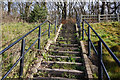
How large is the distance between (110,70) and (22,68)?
2002 millimetres

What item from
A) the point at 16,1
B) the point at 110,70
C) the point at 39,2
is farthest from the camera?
the point at 39,2

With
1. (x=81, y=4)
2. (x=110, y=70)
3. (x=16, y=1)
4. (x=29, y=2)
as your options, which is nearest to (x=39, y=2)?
(x=29, y=2)

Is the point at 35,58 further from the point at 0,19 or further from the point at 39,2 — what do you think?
the point at 39,2

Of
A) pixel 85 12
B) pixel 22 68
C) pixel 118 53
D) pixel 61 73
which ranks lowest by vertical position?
pixel 61 73

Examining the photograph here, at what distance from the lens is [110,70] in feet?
7.43

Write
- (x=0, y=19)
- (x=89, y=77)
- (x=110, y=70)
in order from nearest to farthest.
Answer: (x=89, y=77) → (x=110, y=70) → (x=0, y=19)

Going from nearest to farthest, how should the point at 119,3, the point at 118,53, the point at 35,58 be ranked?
the point at 35,58, the point at 118,53, the point at 119,3

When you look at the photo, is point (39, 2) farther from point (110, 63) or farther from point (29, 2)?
point (110, 63)

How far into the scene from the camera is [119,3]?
58.0 ft

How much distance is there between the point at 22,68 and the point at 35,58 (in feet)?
2.06

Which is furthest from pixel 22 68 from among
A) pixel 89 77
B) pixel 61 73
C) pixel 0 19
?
pixel 0 19

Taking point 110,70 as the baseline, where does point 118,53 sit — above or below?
above

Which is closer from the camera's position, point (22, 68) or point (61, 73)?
point (22, 68)

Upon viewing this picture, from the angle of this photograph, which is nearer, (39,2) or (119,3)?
(39,2)
